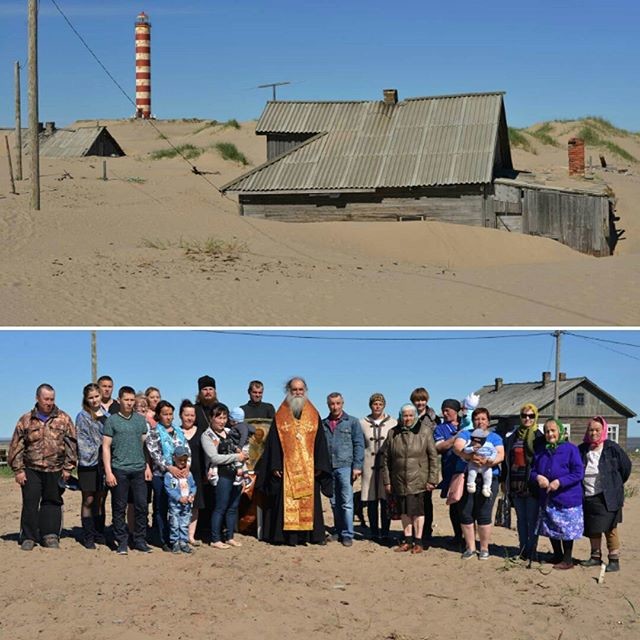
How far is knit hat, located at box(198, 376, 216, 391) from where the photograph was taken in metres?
10.2

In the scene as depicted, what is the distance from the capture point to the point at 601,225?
26672 mm

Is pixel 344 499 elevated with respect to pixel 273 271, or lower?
lower

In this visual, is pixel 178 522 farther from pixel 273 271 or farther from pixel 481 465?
pixel 273 271

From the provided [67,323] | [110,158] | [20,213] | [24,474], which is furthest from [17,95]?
[24,474]

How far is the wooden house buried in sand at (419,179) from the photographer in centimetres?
2689

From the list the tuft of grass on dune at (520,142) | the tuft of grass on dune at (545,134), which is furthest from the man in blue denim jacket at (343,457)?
the tuft of grass on dune at (545,134)

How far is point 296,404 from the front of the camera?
10125mm

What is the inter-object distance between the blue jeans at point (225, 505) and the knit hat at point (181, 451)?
425 millimetres

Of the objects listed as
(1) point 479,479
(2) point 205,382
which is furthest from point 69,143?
(1) point 479,479

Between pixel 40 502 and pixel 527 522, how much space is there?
4363 mm

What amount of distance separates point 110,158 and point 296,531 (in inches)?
1672

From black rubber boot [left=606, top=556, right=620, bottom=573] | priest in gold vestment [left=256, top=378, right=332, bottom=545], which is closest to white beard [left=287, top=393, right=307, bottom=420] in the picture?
priest in gold vestment [left=256, top=378, right=332, bottom=545]

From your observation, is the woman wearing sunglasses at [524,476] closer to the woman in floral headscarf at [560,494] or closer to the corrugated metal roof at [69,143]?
the woman in floral headscarf at [560,494]

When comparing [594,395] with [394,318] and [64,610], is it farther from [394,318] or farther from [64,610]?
[64,610]
